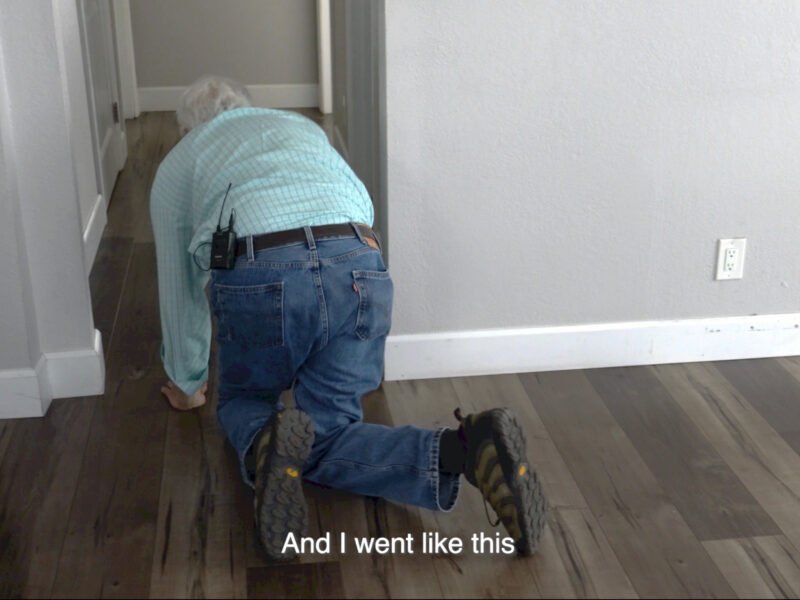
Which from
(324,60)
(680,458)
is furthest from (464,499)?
(324,60)

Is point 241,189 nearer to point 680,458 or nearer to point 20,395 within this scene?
point 20,395

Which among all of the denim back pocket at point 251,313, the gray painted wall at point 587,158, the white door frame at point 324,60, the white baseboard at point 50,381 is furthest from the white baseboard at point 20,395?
the white door frame at point 324,60

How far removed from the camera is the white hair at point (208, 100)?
2.25m

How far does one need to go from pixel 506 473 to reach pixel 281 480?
426 millimetres

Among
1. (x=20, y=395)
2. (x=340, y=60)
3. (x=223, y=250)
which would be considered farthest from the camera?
(x=340, y=60)

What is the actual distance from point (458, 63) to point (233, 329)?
878 millimetres

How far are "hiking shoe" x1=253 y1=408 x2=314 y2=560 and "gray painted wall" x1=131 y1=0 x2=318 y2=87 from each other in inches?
166

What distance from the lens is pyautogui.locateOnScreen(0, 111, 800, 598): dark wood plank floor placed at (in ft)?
6.32

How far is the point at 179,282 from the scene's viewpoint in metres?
2.33

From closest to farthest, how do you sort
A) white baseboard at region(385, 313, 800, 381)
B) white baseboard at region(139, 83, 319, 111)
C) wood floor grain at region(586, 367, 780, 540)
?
wood floor grain at region(586, 367, 780, 540) < white baseboard at region(385, 313, 800, 381) < white baseboard at region(139, 83, 319, 111)

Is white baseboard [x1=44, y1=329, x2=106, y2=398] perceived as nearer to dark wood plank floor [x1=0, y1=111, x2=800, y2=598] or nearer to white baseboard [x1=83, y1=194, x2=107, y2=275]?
dark wood plank floor [x1=0, y1=111, x2=800, y2=598]

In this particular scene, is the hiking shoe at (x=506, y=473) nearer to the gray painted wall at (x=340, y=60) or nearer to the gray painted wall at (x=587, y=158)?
the gray painted wall at (x=587, y=158)

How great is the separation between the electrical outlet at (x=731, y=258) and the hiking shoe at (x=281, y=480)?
1360 mm

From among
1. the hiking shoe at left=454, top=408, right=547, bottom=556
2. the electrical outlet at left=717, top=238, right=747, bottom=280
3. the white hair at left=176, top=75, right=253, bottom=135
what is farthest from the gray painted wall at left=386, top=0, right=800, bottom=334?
the hiking shoe at left=454, top=408, right=547, bottom=556
